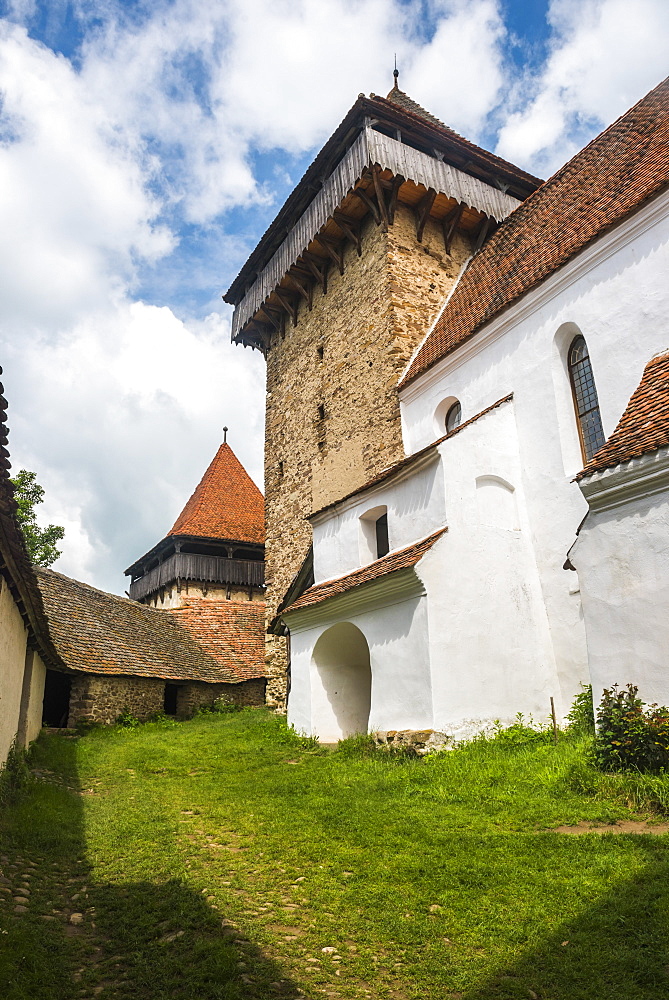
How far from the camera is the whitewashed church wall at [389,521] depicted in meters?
9.76

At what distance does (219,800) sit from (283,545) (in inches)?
423

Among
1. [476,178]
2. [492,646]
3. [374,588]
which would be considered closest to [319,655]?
[374,588]

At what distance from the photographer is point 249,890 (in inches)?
182

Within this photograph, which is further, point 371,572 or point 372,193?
point 372,193

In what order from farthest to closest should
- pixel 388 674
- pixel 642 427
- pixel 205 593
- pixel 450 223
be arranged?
1. pixel 205 593
2. pixel 450 223
3. pixel 388 674
4. pixel 642 427

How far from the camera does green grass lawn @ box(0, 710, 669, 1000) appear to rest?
3.39m

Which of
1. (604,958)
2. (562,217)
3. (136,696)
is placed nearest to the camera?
(604,958)

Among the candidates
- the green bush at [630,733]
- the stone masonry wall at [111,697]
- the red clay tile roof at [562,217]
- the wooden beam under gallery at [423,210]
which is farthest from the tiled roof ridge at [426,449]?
the stone masonry wall at [111,697]

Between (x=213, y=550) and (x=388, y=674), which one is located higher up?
(x=213, y=550)

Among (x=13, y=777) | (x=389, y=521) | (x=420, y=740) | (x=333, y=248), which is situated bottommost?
(x=13, y=777)

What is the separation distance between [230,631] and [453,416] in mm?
11300

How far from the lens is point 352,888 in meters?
4.54

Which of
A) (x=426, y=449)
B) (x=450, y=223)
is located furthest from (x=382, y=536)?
(x=450, y=223)

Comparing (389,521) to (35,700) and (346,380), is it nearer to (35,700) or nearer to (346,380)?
(346,380)
